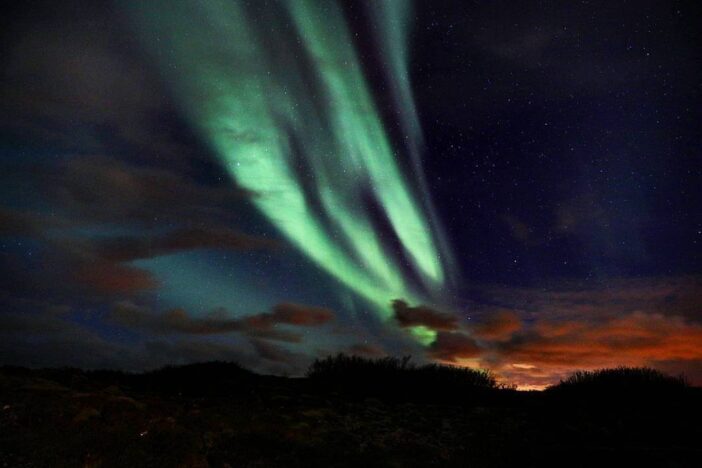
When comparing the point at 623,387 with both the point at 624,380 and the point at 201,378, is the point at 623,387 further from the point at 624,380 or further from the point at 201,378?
the point at 201,378

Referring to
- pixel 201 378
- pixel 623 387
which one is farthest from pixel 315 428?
pixel 623 387

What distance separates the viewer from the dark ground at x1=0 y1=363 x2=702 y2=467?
5645 millimetres

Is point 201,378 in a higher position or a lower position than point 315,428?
higher

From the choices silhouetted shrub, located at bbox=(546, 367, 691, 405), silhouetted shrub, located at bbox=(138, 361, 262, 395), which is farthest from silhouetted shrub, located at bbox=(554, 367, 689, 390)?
silhouetted shrub, located at bbox=(138, 361, 262, 395)

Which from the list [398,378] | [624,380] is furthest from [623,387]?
[398,378]

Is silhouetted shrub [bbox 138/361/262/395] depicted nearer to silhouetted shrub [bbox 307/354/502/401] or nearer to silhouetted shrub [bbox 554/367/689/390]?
silhouetted shrub [bbox 307/354/502/401]

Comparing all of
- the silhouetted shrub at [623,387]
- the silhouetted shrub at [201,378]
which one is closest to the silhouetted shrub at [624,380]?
the silhouetted shrub at [623,387]

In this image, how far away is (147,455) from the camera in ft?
18.0

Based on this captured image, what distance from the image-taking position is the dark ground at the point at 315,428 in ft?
18.5

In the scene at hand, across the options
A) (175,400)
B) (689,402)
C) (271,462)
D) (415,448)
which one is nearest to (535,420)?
(415,448)

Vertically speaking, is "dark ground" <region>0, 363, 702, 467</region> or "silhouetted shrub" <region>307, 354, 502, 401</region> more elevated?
"silhouetted shrub" <region>307, 354, 502, 401</region>

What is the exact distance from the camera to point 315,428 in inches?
263

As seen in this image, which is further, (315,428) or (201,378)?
(201,378)

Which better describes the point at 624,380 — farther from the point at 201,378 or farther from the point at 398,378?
the point at 201,378
